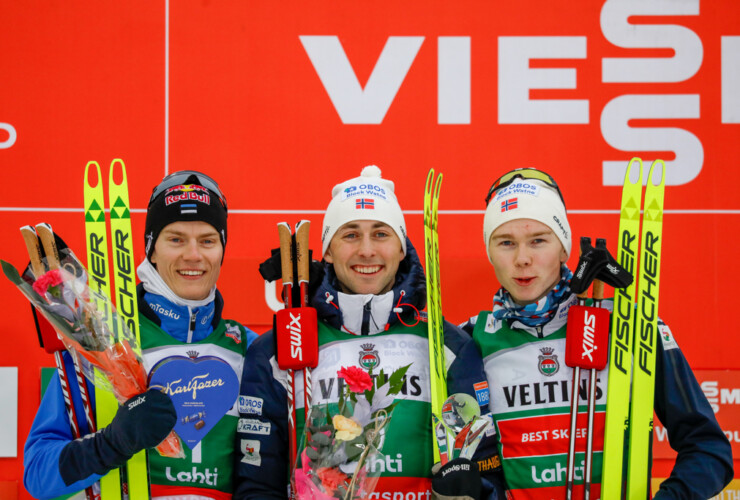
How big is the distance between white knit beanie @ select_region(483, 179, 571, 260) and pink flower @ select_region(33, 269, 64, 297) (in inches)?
54.2

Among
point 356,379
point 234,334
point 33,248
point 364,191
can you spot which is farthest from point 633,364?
point 33,248

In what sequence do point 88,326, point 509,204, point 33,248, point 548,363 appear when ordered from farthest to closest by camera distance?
point 509,204, point 548,363, point 33,248, point 88,326

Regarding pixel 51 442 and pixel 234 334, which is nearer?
pixel 51 442

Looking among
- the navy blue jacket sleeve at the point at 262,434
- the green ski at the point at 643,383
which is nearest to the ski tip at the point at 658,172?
the green ski at the point at 643,383

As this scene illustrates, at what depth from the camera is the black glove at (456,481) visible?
78.2 inches

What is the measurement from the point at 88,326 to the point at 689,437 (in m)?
1.80

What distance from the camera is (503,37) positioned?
144 inches

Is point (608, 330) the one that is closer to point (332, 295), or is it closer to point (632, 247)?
point (632, 247)

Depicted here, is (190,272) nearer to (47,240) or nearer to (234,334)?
(234,334)

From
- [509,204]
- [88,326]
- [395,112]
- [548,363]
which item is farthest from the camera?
[395,112]

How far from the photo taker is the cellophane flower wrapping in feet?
6.35

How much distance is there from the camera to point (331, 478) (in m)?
1.84

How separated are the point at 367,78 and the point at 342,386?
1899 millimetres

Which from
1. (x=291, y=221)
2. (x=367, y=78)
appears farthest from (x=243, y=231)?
(x=367, y=78)
